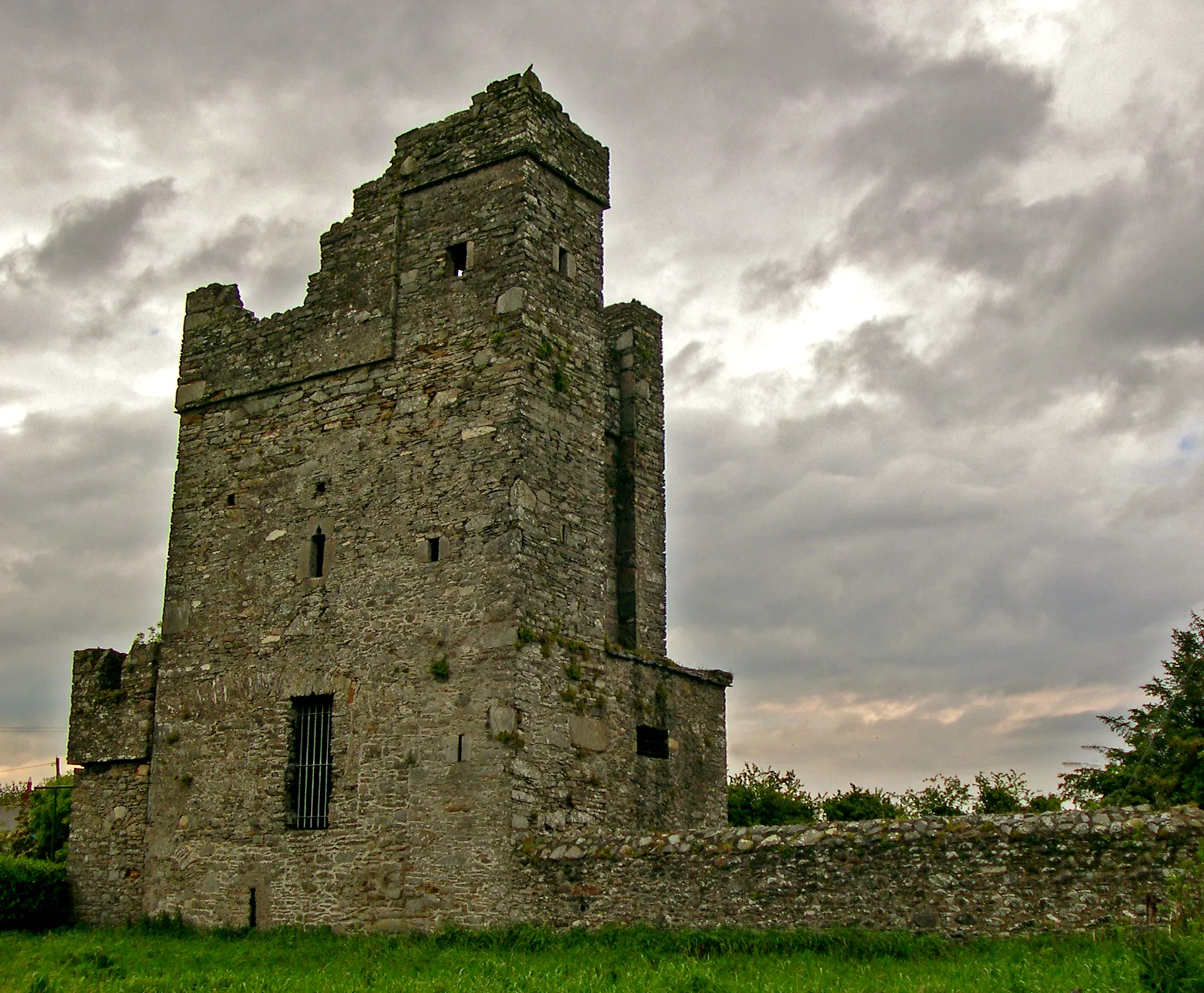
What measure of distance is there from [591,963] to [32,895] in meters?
9.69

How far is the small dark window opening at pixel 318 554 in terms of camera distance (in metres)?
17.3

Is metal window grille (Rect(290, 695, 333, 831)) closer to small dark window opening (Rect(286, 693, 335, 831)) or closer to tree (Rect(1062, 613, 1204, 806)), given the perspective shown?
small dark window opening (Rect(286, 693, 335, 831))

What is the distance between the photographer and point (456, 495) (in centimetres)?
1627

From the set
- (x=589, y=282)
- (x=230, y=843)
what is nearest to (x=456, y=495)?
(x=589, y=282)

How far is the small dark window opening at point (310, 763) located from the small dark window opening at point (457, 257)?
584 cm

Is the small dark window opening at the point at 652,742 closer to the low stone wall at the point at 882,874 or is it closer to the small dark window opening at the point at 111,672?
the low stone wall at the point at 882,874

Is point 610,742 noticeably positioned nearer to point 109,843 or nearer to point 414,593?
point 414,593

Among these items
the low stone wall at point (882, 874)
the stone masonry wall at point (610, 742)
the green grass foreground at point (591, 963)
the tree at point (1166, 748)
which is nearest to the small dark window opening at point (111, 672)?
the green grass foreground at point (591, 963)

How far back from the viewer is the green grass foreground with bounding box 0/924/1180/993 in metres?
9.90

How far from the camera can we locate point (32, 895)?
58.2ft

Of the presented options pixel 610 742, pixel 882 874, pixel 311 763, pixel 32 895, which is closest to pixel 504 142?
pixel 610 742

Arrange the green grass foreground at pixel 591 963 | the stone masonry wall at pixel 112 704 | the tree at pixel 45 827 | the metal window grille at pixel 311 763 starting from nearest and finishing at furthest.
→ the green grass foreground at pixel 591 963, the metal window grille at pixel 311 763, the stone masonry wall at pixel 112 704, the tree at pixel 45 827

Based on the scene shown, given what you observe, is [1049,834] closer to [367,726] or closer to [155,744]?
[367,726]

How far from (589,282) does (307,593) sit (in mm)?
5699
